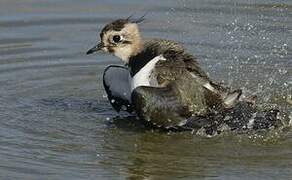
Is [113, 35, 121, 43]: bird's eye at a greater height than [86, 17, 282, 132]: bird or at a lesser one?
greater

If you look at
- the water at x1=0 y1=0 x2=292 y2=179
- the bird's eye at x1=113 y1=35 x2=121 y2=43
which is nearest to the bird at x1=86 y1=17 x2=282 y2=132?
the bird's eye at x1=113 y1=35 x2=121 y2=43

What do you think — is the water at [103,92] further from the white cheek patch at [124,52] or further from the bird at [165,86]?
the white cheek patch at [124,52]

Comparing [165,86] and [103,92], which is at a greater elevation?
[165,86]

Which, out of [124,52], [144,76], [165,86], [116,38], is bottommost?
[165,86]

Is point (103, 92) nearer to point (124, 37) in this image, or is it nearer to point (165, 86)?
point (124, 37)

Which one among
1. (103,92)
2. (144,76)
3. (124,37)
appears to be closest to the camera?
(144,76)

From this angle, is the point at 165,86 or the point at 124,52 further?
the point at 124,52

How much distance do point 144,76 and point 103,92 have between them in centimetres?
166

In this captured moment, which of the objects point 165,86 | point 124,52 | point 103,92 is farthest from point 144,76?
point 103,92

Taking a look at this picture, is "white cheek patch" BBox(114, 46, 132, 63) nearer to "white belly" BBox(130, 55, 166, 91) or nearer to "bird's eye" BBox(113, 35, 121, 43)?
"bird's eye" BBox(113, 35, 121, 43)

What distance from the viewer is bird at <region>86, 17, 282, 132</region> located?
34.0ft

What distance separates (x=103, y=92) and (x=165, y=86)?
171cm

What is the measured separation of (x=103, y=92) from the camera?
12023 mm

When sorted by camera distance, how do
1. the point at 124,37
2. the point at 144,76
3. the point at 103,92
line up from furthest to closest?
the point at 103,92 < the point at 124,37 < the point at 144,76
